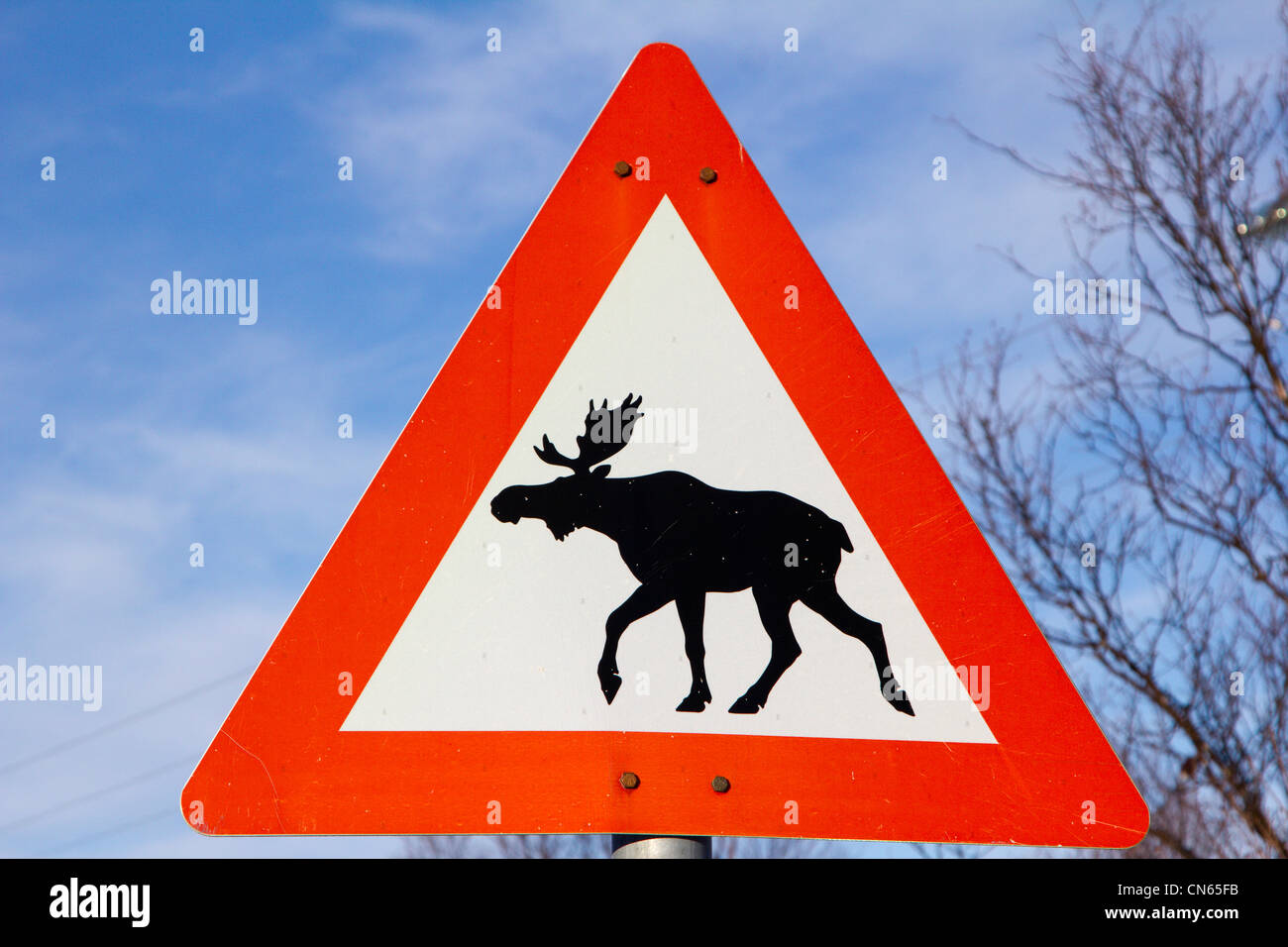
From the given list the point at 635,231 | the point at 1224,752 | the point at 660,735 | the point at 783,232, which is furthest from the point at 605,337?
the point at 1224,752

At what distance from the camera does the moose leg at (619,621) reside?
167 cm

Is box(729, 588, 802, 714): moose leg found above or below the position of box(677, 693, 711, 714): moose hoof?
above

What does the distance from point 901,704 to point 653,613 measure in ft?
1.27

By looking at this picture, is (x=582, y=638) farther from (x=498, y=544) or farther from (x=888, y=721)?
(x=888, y=721)

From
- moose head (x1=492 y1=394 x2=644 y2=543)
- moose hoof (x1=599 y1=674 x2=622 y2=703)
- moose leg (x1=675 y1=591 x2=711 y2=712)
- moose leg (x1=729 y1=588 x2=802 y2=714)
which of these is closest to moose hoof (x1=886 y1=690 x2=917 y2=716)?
moose leg (x1=729 y1=588 x2=802 y2=714)

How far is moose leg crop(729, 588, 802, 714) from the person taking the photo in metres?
1.69

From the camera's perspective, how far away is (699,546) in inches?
68.2

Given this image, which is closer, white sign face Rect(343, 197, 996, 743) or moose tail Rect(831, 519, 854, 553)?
white sign face Rect(343, 197, 996, 743)

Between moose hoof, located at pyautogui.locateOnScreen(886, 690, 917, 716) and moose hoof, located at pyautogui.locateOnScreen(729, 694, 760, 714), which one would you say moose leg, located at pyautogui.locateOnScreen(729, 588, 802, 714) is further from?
moose hoof, located at pyautogui.locateOnScreen(886, 690, 917, 716)

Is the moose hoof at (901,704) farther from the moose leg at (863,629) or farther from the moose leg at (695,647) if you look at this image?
the moose leg at (695,647)

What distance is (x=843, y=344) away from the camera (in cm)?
191

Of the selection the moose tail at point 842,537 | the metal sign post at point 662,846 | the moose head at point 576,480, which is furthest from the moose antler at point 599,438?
the metal sign post at point 662,846

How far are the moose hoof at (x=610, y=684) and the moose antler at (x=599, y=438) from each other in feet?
1.02
